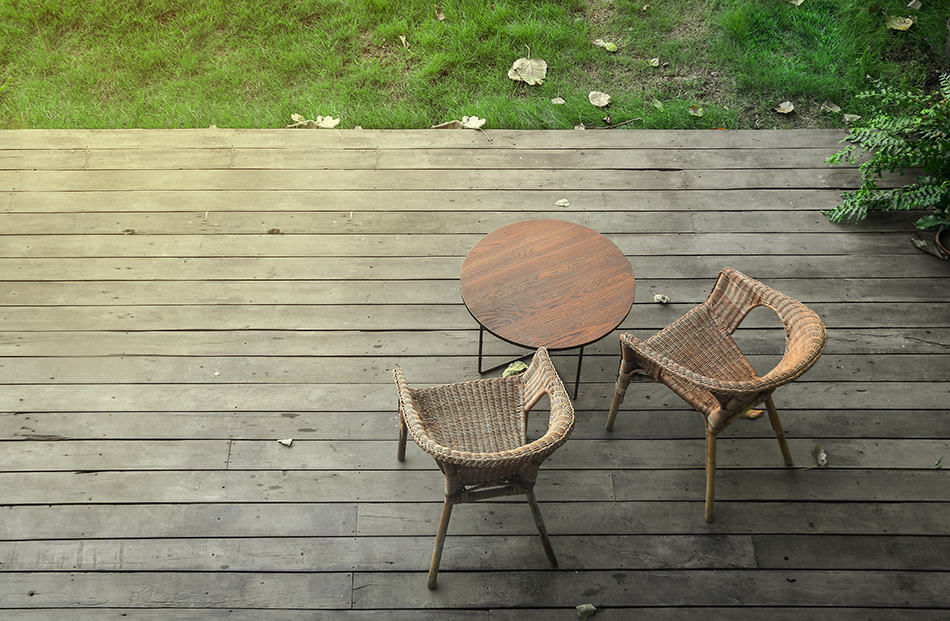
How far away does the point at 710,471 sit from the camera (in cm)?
282

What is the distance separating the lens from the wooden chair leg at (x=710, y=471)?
2.77 m

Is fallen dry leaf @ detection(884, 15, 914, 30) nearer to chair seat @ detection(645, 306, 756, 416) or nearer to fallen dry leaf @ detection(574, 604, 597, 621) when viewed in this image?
chair seat @ detection(645, 306, 756, 416)

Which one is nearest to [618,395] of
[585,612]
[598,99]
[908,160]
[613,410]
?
[613,410]

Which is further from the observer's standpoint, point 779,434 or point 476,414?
point 779,434

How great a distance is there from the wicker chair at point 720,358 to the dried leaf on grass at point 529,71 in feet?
7.35

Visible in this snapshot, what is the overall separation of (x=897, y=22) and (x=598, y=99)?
82.8 inches

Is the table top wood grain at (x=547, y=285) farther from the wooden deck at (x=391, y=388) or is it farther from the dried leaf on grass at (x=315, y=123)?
the dried leaf on grass at (x=315, y=123)

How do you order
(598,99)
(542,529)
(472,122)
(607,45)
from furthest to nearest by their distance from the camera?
(607,45)
(598,99)
(472,122)
(542,529)

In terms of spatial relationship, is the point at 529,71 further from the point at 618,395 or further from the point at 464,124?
the point at 618,395

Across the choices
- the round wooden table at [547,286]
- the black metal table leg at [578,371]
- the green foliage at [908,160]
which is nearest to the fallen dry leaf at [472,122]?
the round wooden table at [547,286]

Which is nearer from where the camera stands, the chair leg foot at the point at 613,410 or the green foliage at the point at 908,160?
the chair leg foot at the point at 613,410

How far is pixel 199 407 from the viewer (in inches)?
126

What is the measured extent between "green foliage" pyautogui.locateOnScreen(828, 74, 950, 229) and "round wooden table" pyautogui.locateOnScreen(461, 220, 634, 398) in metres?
1.57

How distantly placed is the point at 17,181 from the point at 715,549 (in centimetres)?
394
